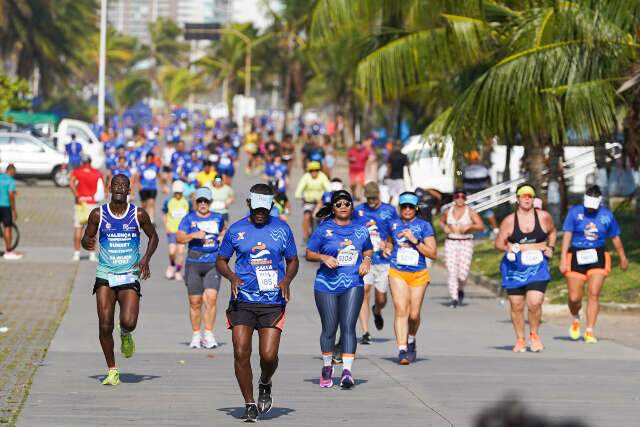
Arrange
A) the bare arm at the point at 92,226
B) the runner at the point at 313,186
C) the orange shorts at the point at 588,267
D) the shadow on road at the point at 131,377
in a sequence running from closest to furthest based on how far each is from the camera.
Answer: the bare arm at the point at 92,226
the shadow on road at the point at 131,377
the orange shorts at the point at 588,267
the runner at the point at 313,186

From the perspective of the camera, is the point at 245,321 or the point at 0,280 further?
the point at 0,280

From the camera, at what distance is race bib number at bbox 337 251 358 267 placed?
1105 centimetres

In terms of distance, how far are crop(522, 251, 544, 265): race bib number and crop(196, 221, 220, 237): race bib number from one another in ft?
10.1

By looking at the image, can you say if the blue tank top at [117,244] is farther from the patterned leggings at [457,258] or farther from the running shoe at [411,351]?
the patterned leggings at [457,258]

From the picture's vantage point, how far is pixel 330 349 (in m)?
11.1

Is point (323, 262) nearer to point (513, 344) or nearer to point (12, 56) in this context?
point (513, 344)

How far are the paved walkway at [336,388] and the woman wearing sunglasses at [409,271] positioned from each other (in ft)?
1.03

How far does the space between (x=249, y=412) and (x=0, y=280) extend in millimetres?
12760

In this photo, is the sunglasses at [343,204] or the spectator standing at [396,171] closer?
the sunglasses at [343,204]

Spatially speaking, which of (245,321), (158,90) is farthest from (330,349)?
(158,90)

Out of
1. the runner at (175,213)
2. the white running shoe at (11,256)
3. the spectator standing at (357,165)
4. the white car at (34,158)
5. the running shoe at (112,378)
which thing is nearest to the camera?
the running shoe at (112,378)

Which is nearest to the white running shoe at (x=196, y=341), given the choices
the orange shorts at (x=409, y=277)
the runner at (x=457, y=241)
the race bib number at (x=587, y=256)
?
the orange shorts at (x=409, y=277)

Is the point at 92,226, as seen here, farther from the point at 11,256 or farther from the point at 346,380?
the point at 11,256

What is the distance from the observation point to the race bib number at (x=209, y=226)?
14.1 m
